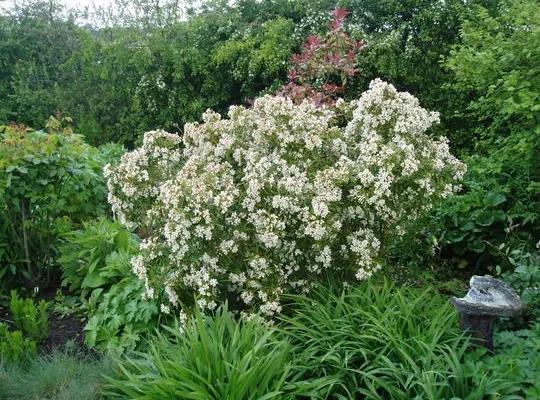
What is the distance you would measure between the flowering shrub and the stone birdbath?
567mm

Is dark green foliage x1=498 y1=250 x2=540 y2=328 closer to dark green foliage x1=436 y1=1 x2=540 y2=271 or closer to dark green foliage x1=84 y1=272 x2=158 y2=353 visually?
dark green foliage x1=436 y1=1 x2=540 y2=271

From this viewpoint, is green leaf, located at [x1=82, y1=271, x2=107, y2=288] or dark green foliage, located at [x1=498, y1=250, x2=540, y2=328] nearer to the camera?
dark green foliage, located at [x1=498, y1=250, x2=540, y2=328]

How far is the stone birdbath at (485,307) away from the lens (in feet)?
9.21

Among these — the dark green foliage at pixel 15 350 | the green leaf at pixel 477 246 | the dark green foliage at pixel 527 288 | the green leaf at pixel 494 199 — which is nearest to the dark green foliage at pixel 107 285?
the dark green foliage at pixel 15 350

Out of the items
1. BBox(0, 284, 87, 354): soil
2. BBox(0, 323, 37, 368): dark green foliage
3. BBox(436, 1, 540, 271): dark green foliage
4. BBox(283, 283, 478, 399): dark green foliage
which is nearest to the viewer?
BBox(283, 283, 478, 399): dark green foliage

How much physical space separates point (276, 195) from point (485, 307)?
119cm

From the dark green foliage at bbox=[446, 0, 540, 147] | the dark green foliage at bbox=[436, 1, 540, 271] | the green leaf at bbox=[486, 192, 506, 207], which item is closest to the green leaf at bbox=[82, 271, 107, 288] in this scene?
the dark green foliage at bbox=[436, 1, 540, 271]

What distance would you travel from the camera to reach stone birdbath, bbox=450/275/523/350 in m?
2.81

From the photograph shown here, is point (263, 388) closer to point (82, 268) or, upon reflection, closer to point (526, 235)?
point (82, 268)

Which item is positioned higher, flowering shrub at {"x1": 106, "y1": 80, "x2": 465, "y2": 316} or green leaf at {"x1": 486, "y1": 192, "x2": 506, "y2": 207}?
flowering shrub at {"x1": 106, "y1": 80, "x2": 465, "y2": 316}

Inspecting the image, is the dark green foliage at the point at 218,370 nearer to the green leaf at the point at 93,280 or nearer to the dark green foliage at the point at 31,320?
the dark green foliage at the point at 31,320

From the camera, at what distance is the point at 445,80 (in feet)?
22.9

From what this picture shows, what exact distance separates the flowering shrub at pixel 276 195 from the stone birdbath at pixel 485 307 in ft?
1.86

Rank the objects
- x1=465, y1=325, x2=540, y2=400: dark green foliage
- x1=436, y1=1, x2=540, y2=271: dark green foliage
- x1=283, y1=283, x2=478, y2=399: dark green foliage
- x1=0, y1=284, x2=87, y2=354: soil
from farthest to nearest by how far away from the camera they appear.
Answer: x1=436, y1=1, x2=540, y2=271: dark green foliage < x1=0, y1=284, x2=87, y2=354: soil < x1=283, y1=283, x2=478, y2=399: dark green foliage < x1=465, y1=325, x2=540, y2=400: dark green foliage
